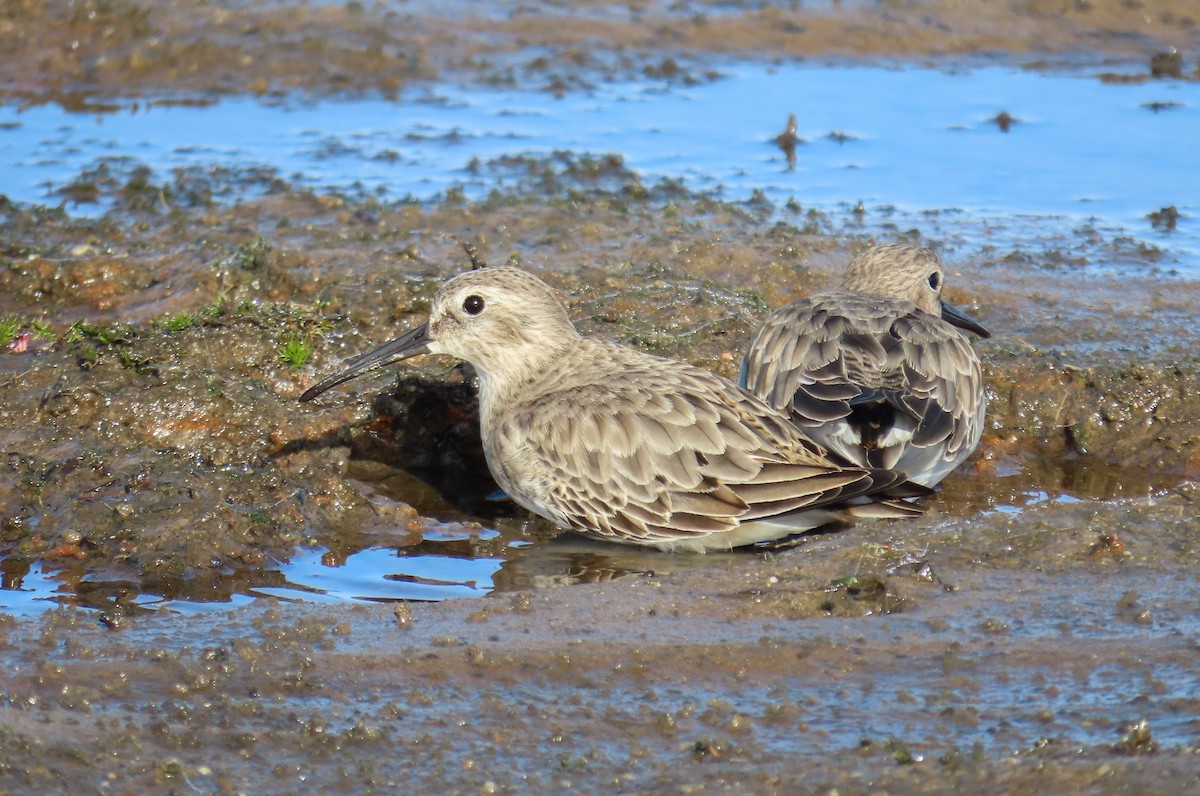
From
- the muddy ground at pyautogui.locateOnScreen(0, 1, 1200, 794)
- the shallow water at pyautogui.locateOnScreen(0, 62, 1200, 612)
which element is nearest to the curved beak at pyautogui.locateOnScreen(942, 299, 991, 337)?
the muddy ground at pyautogui.locateOnScreen(0, 1, 1200, 794)

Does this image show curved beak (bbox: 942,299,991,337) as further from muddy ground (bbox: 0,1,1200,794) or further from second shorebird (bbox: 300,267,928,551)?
second shorebird (bbox: 300,267,928,551)

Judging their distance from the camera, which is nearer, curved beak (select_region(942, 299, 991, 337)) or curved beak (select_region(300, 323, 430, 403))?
curved beak (select_region(300, 323, 430, 403))

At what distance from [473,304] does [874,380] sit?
5.97ft

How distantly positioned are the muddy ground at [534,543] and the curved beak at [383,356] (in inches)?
11.6

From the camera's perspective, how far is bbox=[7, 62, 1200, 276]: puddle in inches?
416

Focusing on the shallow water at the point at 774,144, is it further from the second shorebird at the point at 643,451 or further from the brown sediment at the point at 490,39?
the second shorebird at the point at 643,451

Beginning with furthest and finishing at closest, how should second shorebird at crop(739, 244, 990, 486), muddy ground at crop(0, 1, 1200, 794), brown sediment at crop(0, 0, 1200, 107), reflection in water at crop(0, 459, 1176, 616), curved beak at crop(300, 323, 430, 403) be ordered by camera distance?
brown sediment at crop(0, 0, 1200, 107) → curved beak at crop(300, 323, 430, 403) → second shorebird at crop(739, 244, 990, 486) → reflection in water at crop(0, 459, 1176, 616) → muddy ground at crop(0, 1, 1200, 794)

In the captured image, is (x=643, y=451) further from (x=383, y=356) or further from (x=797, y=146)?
(x=797, y=146)

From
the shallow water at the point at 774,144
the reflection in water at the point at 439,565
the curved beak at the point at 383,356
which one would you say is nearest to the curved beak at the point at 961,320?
the reflection in water at the point at 439,565

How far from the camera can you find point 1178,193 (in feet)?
35.5

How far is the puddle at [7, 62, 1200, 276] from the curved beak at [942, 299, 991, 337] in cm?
182

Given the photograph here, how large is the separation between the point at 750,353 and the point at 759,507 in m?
1.29

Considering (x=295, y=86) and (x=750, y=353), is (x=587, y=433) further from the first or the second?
(x=295, y=86)

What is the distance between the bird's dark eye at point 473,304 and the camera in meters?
6.82
